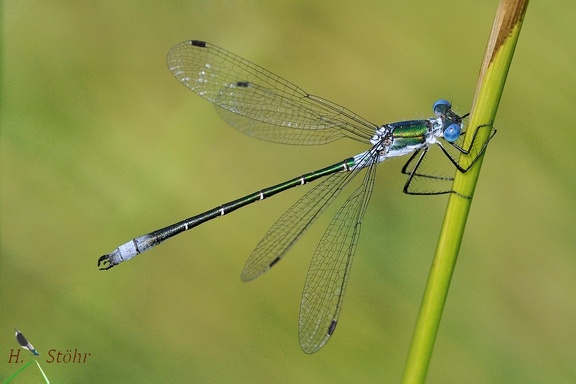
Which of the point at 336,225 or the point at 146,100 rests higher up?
the point at 146,100

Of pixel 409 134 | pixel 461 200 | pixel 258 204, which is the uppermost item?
pixel 409 134

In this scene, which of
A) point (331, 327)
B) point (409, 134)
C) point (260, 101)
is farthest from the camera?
point (260, 101)

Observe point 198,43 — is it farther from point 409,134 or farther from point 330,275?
point 330,275

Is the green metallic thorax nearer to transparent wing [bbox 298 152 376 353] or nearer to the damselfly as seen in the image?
the damselfly

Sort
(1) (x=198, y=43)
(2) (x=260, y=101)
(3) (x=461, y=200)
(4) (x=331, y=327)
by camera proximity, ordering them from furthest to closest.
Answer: (2) (x=260, y=101) → (1) (x=198, y=43) → (4) (x=331, y=327) → (3) (x=461, y=200)

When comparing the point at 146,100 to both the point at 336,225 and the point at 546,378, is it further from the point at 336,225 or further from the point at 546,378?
the point at 546,378

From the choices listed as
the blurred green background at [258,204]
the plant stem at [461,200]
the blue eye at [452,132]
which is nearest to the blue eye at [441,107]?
the blue eye at [452,132]

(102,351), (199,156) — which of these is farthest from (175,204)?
(102,351)

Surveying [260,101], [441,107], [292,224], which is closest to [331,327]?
Answer: [292,224]
